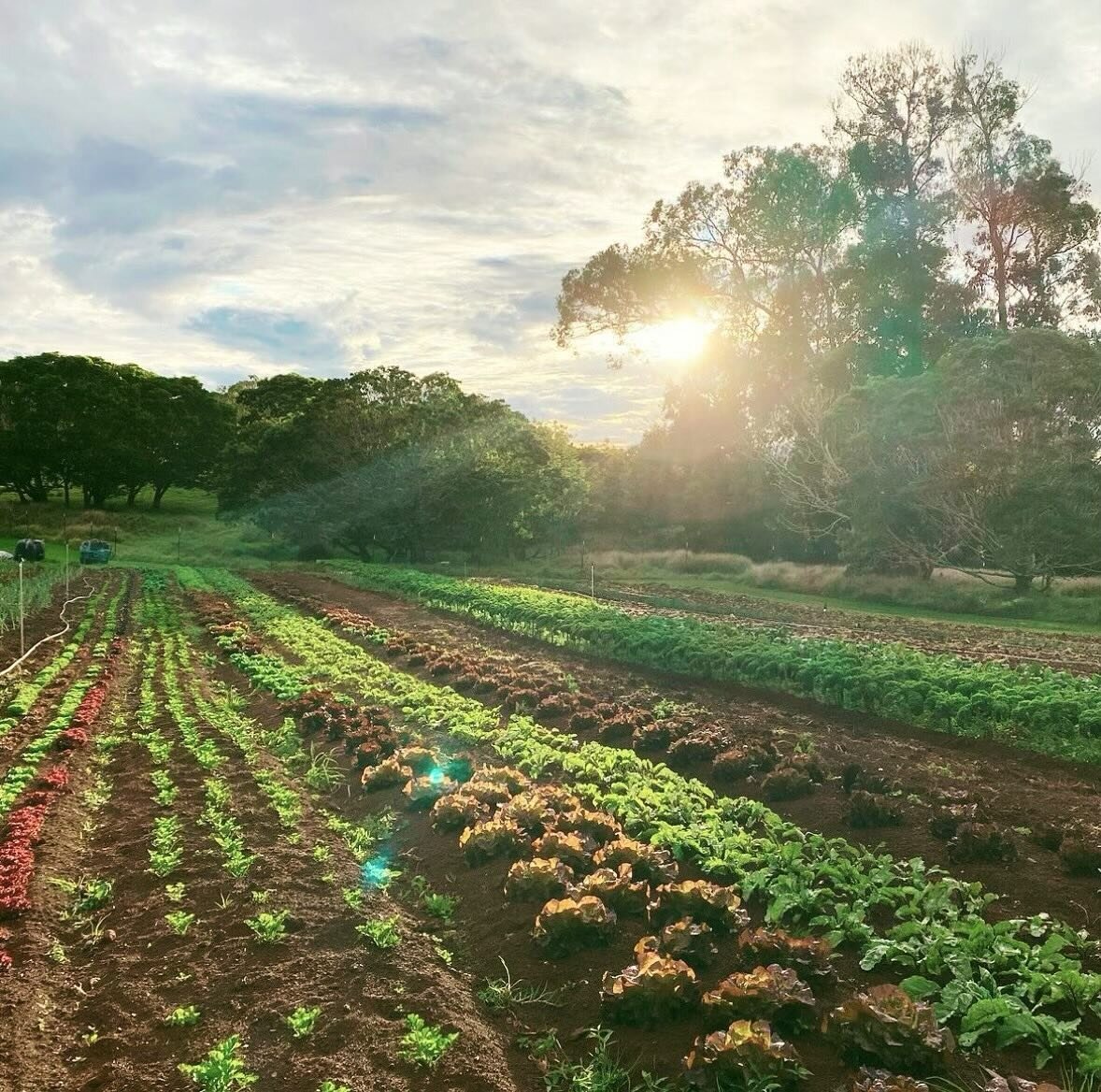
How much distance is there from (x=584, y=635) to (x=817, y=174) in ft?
100

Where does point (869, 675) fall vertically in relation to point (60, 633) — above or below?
above

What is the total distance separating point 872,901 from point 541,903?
2.23 metres

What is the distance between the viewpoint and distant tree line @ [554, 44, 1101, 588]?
28094 mm

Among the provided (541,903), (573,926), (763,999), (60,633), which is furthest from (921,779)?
(60,633)

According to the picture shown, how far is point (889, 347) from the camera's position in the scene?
38938 millimetres

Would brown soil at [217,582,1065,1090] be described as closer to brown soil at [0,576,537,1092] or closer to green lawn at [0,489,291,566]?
brown soil at [0,576,537,1092]

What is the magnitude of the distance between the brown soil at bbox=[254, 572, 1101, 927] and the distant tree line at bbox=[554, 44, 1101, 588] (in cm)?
1860

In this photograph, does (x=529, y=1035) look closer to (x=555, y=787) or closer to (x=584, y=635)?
(x=555, y=787)

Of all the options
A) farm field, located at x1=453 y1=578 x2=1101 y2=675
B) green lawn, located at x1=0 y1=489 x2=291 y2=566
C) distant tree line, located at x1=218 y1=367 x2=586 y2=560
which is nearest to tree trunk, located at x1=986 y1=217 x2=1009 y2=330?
farm field, located at x1=453 y1=578 x2=1101 y2=675

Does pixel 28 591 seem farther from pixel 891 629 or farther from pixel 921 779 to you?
pixel 921 779

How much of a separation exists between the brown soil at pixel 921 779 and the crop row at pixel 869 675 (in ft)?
1.02

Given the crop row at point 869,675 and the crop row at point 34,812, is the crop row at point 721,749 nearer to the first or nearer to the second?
the crop row at point 869,675

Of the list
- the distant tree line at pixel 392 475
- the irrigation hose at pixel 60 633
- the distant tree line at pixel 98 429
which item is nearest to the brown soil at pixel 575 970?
the irrigation hose at pixel 60 633

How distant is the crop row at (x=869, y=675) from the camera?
10.3 meters
